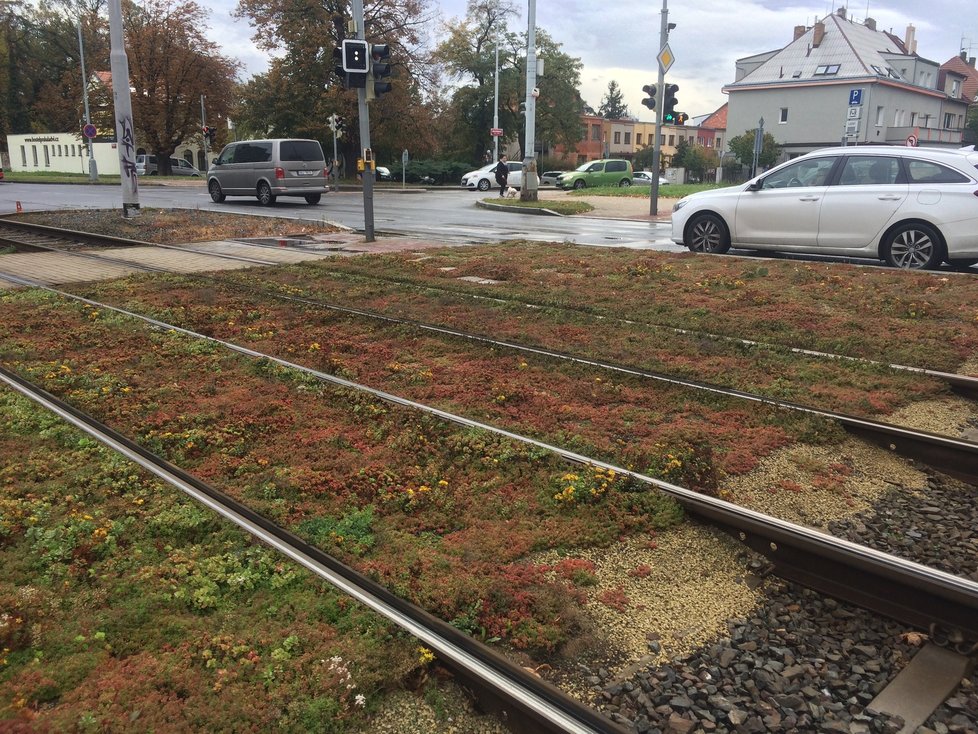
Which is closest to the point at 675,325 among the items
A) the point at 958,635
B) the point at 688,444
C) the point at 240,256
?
the point at 688,444

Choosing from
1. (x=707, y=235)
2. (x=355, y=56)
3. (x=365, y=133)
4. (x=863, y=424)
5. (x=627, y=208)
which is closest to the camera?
(x=863, y=424)

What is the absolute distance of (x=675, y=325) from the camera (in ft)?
25.8

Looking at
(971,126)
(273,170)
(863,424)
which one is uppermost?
(971,126)

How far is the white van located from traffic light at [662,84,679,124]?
34.7 feet

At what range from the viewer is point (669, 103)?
78.9 ft

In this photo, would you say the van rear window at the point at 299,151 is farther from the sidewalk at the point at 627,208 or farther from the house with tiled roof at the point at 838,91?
the house with tiled roof at the point at 838,91

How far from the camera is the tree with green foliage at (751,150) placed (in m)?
57.8

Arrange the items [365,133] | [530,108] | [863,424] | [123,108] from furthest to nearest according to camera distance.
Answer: [530,108] → [123,108] → [365,133] → [863,424]

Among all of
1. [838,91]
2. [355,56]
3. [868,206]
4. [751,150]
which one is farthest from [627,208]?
[838,91]

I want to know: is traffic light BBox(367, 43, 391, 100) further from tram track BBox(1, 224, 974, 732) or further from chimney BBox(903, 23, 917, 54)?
chimney BBox(903, 23, 917, 54)

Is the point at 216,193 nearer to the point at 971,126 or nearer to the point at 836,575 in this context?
the point at 836,575

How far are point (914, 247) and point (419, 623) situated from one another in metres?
10.6

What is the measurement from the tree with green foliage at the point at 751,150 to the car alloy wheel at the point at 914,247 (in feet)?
160

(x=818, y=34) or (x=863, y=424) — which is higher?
(x=818, y=34)
